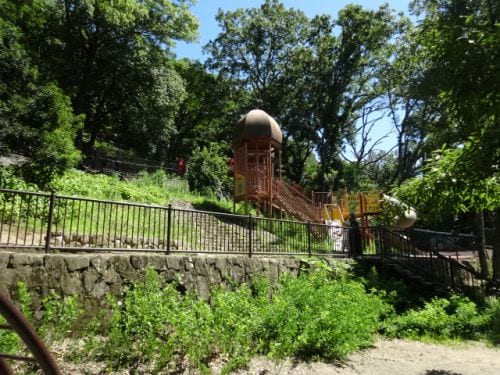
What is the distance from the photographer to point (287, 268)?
37.2 feet

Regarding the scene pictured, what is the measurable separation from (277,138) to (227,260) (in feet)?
42.2

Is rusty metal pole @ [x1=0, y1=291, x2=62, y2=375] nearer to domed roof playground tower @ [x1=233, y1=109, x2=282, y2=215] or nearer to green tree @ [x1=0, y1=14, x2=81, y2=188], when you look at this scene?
green tree @ [x1=0, y1=14, x2=81, y2=188]

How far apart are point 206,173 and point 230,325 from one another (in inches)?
811

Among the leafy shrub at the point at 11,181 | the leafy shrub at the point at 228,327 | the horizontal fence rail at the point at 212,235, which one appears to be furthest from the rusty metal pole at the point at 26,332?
the leafy shrub at the point at 11,181

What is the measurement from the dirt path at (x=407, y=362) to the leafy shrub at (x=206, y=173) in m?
18.6

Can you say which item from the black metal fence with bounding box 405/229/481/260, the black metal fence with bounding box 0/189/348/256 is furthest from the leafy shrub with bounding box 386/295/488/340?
the black metal fence with bounding box 405/229/481/260

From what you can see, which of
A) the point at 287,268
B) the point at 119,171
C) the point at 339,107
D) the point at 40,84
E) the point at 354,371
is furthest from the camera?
the point at 339,107

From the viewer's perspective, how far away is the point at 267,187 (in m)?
20.1

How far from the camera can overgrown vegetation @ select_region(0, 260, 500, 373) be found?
19.2 feet

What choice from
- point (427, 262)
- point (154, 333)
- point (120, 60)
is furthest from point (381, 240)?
point (120, 60)

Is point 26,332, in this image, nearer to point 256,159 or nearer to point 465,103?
point 465,103

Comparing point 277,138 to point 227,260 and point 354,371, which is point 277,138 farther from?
point 354,371

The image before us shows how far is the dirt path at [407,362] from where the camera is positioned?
657 centimetres

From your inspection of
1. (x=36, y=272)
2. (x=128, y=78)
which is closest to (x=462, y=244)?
(x=36, y=272)
